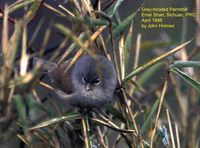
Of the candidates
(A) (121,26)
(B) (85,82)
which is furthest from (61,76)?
(A) (121,26)

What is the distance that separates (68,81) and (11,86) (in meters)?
0.48

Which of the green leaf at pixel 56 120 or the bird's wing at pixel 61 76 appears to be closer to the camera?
the green leaf at pixel 56 120

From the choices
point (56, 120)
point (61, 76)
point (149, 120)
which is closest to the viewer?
point (56, 120)

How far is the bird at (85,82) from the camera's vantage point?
1633mm

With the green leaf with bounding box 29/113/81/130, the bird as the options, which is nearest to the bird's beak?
the bird

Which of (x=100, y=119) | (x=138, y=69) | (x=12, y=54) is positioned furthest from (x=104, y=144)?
(x=12, y=54)

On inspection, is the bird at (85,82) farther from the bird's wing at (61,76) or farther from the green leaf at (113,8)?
the green leaf at (113,8)

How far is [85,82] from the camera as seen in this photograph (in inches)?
67.7

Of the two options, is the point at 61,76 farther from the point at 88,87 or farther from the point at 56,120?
the point at 56,120

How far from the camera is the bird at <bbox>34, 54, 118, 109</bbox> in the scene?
1633 millimetres

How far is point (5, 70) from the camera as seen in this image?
1238mm

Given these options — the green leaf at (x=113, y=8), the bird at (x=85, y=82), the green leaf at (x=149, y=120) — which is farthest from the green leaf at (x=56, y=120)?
the green leaf at (x=113, y=8)

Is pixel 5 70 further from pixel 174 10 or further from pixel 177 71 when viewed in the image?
pixel 174 10

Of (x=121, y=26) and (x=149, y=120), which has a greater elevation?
(x=121, y=26)
